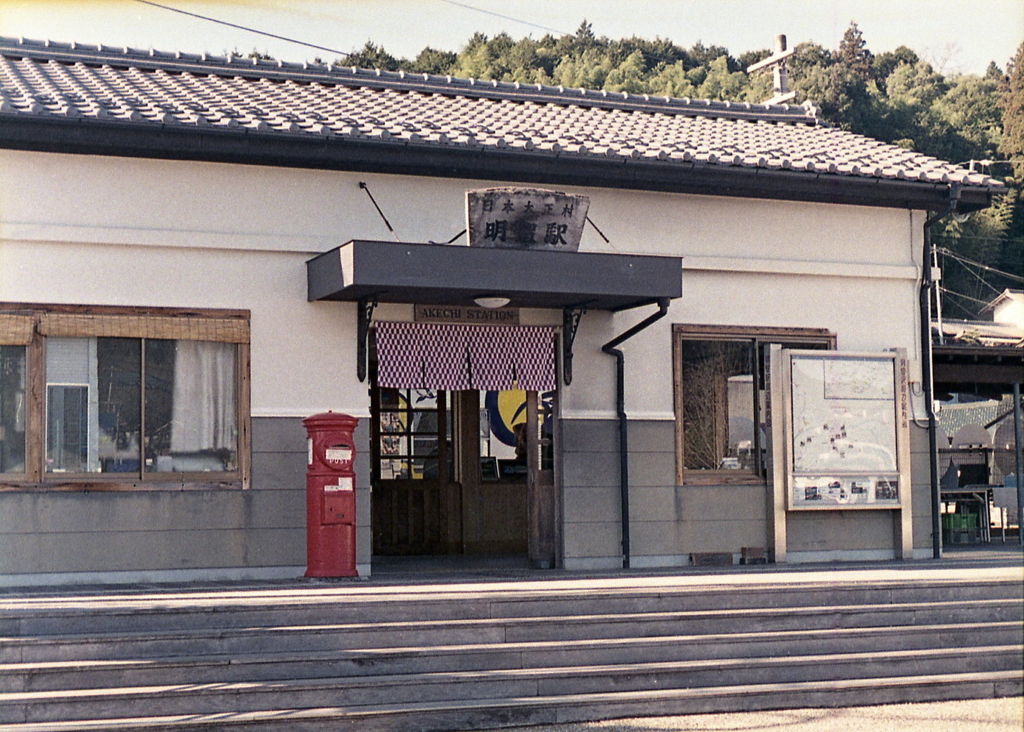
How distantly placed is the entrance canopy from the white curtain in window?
1045mm

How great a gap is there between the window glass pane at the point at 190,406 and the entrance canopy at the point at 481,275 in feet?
3.66

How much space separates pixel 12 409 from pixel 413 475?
17.8 ft

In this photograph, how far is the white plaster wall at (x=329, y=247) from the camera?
10578 mm

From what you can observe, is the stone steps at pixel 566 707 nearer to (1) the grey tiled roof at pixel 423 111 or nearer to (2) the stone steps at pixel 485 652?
(2) the stone steps at pixel 485 652

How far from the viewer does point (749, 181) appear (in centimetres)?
1241

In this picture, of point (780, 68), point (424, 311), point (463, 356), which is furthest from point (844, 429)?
point (780, 68)

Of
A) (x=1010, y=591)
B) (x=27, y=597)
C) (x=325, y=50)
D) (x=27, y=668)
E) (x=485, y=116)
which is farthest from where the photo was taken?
(x=325, y=50)

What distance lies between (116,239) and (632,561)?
5790 mm

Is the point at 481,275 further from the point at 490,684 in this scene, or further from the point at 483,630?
the point at 490,684

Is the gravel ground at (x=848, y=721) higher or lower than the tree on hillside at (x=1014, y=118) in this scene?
lower

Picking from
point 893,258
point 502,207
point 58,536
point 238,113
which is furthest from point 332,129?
point 893,258

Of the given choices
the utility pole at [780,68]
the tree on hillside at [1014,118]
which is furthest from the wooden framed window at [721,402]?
the tree on hillside at [1014,118]

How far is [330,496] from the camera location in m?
10.4

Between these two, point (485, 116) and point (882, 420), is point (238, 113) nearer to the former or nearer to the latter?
point (485, 116)
